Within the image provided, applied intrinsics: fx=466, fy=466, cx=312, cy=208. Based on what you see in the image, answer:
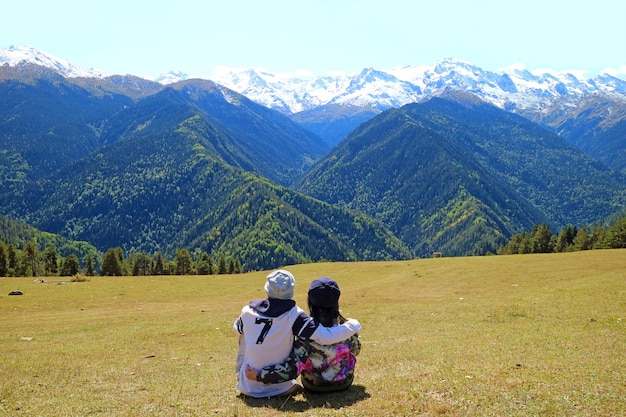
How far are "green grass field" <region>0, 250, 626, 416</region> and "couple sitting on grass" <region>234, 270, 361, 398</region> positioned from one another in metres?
0.47

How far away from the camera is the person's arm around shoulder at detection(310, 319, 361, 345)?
468 inches

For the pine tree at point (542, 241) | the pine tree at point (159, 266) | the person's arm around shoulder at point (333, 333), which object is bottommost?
the pine tree at point (159, 266)

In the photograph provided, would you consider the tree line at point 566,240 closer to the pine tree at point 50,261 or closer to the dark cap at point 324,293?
the dark cap at point 324,293

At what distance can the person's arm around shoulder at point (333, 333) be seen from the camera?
39.0ft

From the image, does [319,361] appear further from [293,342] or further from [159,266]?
[159,266]

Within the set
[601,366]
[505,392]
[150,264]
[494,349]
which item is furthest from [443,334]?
[150,264]

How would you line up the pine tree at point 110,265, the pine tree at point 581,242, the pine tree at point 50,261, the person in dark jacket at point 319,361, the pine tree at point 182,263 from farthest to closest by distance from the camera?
the pine tree at point 182,263
the pine tree at point 50,261
the pine tree at point 110,265
the pine tree at point 581,242
the person in dark jacket at point 319,361

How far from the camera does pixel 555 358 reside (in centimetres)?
1583

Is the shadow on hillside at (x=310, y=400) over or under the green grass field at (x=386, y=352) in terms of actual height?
over

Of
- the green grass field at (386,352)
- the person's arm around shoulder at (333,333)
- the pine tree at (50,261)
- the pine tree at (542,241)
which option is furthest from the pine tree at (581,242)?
the pine tree at (50,261)

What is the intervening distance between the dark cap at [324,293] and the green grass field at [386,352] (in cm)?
249

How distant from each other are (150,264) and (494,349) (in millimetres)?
115080

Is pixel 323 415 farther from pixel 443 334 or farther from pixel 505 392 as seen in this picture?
pixel 443 334

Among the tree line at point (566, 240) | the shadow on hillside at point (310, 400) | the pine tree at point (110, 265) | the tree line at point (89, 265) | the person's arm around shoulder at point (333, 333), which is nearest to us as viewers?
the shadow on hillside at point (310, 400)
